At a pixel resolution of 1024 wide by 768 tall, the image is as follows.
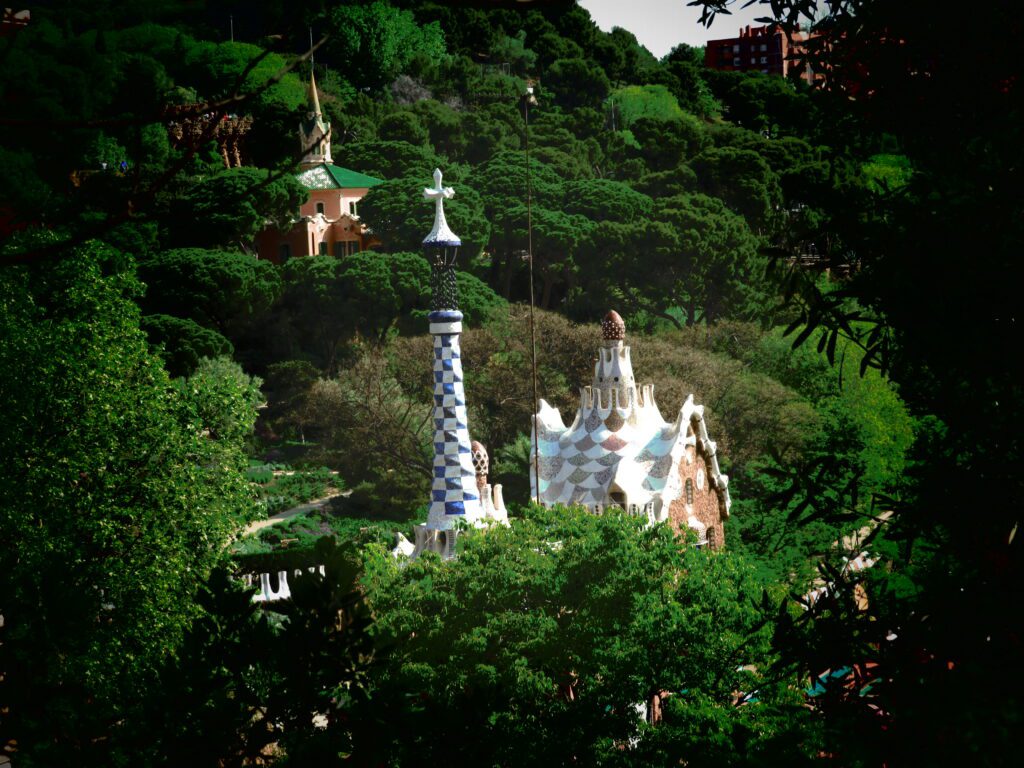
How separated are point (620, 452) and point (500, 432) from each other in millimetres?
11321

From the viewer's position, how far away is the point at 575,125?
199 ft

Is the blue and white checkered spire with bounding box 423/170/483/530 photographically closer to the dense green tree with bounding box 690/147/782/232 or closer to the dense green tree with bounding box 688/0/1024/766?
the dense green tree with bounding box 688/0/1024/766

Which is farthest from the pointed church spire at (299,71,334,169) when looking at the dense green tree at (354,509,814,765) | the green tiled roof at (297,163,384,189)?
the dense green tree at (354,509,814,765)

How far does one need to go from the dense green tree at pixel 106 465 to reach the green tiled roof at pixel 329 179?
2873 centimetres

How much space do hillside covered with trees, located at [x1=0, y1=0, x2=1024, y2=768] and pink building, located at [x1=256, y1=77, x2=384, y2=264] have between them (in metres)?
1.01

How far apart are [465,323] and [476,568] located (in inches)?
1026

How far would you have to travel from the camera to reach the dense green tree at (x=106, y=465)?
16891 millimetres

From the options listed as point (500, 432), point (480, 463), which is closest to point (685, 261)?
point (500, 432)

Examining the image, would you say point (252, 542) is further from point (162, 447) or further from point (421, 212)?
point (421, 212)

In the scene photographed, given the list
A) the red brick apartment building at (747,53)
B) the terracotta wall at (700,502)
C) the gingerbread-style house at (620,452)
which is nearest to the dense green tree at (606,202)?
the terracotta wall at (700,502)

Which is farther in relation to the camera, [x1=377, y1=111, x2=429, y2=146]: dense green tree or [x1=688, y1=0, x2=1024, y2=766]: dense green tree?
[x1=377, y1=111, x2=429, y2=146]: dense green tree

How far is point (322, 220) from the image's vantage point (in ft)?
153

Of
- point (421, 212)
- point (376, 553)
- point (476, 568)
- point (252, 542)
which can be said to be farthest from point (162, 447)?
point (421, 212)

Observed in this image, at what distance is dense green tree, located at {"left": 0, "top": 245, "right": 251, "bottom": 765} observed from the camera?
55.4 ft
